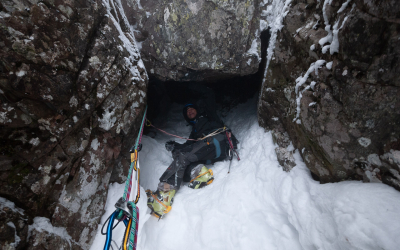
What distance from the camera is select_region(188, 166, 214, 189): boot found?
13.5 feet

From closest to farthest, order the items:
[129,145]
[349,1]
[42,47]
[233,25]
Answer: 1. [349,1]
2. [42,47]
3. [129,145]
4. [233,25]

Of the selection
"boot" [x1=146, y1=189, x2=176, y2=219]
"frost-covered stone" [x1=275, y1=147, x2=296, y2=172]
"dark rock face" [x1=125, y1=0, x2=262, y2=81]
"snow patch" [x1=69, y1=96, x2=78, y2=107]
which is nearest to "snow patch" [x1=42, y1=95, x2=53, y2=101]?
"snow patch" [x1=69, y1=96, x2=78, y2=107]

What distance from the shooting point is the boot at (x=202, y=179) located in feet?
13.5

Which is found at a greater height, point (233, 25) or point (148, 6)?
point (148, 6)

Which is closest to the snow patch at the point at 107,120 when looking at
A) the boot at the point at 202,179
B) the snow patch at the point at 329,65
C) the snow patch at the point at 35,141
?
the snow patch at the point at 35,141

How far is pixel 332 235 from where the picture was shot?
6.00ft

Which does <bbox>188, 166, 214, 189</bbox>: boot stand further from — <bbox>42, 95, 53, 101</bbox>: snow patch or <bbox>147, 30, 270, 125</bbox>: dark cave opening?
<bbox>147, 30, 270, 125</bbox>: dark cave opening

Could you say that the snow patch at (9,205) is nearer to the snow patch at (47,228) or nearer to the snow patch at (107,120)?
the snow patch at (47,228)

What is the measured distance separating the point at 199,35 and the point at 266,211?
164 inches

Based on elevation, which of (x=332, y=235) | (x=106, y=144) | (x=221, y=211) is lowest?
(x=332, y=235)

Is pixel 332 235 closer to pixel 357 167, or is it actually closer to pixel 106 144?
pixel 357 167

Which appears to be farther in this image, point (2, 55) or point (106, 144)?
point (106, 144)

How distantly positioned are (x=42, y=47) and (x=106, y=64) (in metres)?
0.86

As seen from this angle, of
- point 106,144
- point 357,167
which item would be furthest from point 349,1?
point 106,144
